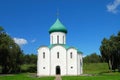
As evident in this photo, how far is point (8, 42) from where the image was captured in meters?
69.4

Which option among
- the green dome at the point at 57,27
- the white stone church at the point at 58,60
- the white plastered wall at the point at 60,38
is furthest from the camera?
the green dome at the point at 57,27

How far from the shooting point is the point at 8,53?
69.7m

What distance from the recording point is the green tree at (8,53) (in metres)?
66.6

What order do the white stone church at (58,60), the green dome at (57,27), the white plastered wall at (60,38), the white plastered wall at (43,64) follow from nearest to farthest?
the white stone church at (58,60) → the white plastered wall at (43,64) → the white plastered wall at (60,38) → the green dome at (57,27)

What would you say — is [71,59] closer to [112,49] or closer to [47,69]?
[47,69]

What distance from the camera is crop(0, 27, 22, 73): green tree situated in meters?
66.6

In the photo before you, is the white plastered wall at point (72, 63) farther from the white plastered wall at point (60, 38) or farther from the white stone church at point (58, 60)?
the white plastered wall at point (60, 38)

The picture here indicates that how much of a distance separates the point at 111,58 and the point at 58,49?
17.4 meters

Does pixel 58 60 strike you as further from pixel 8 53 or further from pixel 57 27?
pixel 8 53

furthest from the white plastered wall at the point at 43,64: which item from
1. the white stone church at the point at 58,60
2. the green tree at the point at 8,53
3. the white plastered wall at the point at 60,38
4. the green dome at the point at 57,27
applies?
the green tree at the point at 8,53

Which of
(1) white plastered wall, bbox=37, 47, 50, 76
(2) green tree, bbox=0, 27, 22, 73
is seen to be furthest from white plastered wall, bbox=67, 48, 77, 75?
(2) green tree, bbox=0, 27, 22, 73

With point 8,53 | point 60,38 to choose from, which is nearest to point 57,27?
point 60,38

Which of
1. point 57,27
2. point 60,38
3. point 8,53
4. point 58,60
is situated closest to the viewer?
point 58,60

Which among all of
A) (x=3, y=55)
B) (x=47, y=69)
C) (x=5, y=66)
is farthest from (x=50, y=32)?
Result: (x=5, y=66)
